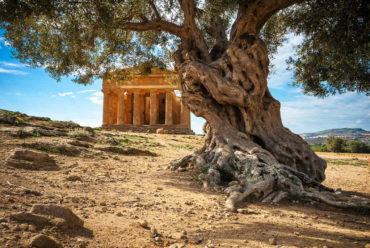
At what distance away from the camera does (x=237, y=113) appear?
8312 millimetres

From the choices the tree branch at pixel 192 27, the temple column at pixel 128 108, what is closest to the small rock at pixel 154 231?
the tree branch at pixel 192 27

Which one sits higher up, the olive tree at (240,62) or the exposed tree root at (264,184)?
the olive tree at (240,62)

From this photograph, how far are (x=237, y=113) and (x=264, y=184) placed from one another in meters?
3.30

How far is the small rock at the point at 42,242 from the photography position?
89.3 inches

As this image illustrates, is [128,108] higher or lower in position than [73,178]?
higher

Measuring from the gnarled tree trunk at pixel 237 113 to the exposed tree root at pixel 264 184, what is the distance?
A: 0.05 meters

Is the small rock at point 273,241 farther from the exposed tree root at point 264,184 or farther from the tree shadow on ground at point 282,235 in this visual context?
the exposed tree root at point 264,184

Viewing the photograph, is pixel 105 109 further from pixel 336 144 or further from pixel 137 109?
pixel 336 144

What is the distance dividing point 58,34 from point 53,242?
8.66 m

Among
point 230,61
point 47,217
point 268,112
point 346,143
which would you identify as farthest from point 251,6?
point 346,143

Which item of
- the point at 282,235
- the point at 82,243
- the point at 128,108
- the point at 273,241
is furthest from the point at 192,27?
the point at 128,108

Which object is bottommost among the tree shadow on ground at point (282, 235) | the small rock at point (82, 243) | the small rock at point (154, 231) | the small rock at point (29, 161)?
the tree shadow on ground at point (282, 235)

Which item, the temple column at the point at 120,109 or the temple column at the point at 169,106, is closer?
the temple column at the point at 169,106

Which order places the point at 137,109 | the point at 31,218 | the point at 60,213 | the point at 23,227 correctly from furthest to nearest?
the point at 137,109, the point at 60,213, the point at 31,218, the point at 23,227
